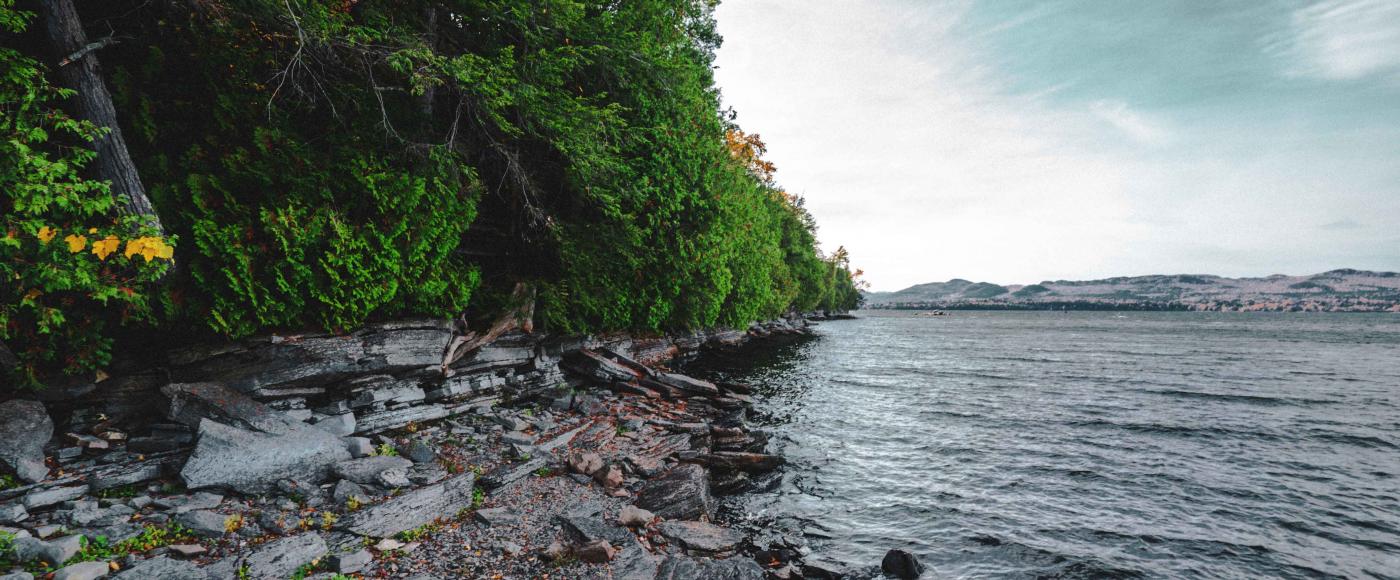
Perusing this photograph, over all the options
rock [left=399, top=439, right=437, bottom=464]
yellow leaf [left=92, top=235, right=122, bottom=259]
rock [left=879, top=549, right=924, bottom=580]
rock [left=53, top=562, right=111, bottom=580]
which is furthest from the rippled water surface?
yellow leaf [left=92, top=235, right=122, bottom=259]

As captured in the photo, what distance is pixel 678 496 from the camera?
9.29 m

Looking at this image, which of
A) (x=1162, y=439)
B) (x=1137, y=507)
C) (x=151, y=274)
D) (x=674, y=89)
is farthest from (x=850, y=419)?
(x=151, y=274)

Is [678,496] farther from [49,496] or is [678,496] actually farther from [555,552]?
[49,496]

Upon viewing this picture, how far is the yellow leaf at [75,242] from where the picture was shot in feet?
20.2

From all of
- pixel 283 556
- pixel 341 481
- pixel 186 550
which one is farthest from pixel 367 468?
pixel 186 550

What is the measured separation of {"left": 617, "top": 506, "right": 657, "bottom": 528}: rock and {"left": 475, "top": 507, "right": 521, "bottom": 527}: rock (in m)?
1.63

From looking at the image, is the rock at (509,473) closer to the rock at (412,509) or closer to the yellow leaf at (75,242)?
the rock at (412,509)

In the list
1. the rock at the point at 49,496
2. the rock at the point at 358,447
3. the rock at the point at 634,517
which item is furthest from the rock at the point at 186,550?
the rock at the point at 634,517

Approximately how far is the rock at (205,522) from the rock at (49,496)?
134 cm

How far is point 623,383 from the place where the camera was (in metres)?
17.3

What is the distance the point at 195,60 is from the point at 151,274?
4098mm

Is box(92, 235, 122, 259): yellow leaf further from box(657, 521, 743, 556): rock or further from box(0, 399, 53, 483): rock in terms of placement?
box(657, 521, 743, 556): rock

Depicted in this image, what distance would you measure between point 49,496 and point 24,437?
130cm

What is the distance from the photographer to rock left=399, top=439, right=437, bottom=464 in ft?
29.4
